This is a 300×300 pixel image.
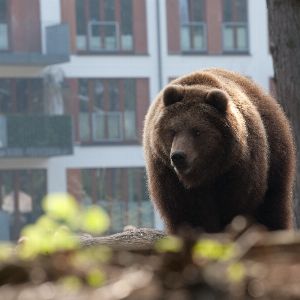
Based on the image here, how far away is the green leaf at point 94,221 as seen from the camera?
6.22ft

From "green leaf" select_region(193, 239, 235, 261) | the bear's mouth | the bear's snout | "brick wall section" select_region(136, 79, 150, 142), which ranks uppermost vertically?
"green leaf" select_region(193, 239, 235, 261)

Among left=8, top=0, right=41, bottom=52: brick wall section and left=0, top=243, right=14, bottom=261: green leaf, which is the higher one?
left=8, top=0, right=41, bottom=52: brick wall section

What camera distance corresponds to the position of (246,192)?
241 inches

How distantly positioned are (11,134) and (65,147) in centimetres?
162

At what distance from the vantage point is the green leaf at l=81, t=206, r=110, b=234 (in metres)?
1.89

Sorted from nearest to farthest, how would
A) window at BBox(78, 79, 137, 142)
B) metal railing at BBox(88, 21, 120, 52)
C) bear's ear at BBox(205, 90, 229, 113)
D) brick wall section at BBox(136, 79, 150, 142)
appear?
1. bear's ear at BBox(205, 90, 229, 113)
2. brick wall section at BBox(136, 79, 150, 142)
3. window at BBox(78, 79, 137, 142)
4. metal railing at BBox(88, 21, 120, 52)

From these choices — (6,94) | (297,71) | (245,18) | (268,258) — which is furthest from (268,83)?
(268,258)

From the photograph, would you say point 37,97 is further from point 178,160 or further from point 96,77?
point 178,160

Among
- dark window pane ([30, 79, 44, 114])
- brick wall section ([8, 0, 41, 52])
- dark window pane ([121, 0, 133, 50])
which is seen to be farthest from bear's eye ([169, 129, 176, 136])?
dark window pane ([121, 0, 133, 50])

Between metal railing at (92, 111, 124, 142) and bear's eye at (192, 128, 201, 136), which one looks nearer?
bear's eye at (192, 128, 201, 136)

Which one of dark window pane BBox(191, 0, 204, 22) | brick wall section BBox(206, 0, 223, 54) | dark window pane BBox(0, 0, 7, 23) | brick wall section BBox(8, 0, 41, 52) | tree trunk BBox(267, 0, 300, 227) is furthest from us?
dark window pane BBox(191, 0, 204, 22)

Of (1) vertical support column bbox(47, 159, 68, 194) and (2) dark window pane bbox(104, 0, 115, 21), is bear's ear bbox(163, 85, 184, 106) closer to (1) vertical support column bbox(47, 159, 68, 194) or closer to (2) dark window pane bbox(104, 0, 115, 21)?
(1) vertical support column bbox(47, 159, 68, 194)

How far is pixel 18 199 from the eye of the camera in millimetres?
37375

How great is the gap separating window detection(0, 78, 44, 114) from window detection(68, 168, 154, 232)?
2.87 metres
